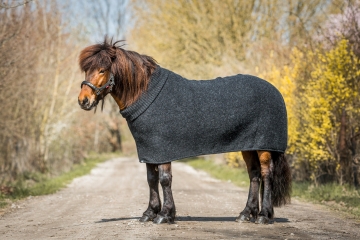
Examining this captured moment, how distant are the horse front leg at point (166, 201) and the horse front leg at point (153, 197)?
20 cm

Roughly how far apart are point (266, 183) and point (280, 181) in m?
0.28

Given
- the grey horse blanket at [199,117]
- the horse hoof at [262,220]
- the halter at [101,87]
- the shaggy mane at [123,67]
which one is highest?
the shaggy mane at [123,67]

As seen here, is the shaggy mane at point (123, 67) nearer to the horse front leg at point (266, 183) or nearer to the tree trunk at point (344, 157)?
the horse front leg at point (266, 183)

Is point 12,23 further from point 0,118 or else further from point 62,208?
point 62,208

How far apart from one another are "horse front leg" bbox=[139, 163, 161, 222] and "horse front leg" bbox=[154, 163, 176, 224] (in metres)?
0.20

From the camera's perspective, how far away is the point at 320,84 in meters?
13.0

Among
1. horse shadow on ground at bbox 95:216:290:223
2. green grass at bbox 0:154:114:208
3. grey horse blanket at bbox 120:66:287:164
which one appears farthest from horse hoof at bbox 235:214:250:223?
green grass at bbox 0:154:114:208

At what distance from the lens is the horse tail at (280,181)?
27.1ft

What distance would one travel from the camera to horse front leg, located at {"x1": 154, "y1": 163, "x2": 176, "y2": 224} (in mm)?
7644

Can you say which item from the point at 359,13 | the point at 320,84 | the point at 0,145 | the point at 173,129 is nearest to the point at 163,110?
the point at 173,129

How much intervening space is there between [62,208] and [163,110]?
138 inches

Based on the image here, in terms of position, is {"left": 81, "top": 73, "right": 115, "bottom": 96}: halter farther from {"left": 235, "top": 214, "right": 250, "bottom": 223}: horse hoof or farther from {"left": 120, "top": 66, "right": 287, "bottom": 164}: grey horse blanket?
{"left": 235, "top": 214, "right": 250, "bottom": 223}: horse hoof

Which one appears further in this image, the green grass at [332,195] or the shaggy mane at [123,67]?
the green grass at [332,195]

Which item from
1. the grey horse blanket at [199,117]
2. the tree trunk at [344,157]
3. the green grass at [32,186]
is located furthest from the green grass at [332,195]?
the green grass at [32,186]
